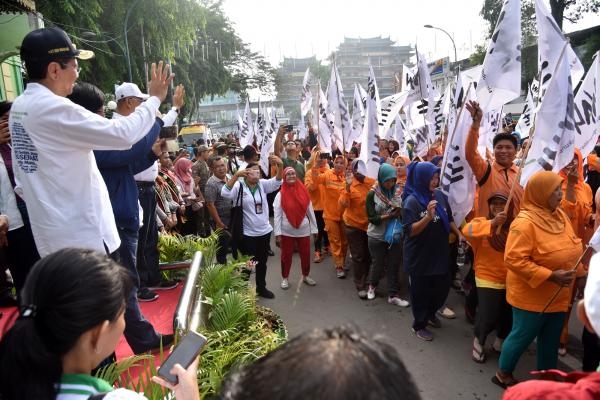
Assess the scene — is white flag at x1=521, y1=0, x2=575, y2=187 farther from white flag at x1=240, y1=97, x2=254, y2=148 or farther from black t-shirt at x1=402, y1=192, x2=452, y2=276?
white flag at x1=240, y1=97, x2=254, y2=148

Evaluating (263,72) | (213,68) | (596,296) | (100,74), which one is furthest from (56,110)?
(263,72)

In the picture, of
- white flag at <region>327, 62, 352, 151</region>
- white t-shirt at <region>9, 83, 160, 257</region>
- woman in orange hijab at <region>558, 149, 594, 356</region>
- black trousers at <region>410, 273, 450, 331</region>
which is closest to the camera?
white t-shirt at <region>9, 83, 160, 257</region>

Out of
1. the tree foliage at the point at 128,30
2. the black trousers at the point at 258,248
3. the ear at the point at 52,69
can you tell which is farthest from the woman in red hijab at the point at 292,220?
the tree foliage at the point at 128,30

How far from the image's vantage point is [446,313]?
4.96m

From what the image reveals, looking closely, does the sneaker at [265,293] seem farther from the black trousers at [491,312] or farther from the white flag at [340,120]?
the white flag at [340,120]

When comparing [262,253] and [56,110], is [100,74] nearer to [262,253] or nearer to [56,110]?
[262,253]

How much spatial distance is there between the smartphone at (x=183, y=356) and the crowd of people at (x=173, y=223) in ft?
0.10

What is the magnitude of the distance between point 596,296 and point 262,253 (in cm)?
458

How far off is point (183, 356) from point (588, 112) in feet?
14.0

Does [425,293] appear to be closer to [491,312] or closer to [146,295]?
[491,312]

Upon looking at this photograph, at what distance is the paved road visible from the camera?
364 centimetres

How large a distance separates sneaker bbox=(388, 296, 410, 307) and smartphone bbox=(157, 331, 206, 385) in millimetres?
4340

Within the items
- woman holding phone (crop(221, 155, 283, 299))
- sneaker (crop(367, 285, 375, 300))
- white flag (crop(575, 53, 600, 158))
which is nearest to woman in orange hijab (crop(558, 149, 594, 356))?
white flag (crop(575, 53, 600, 158))

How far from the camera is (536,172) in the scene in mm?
3270
